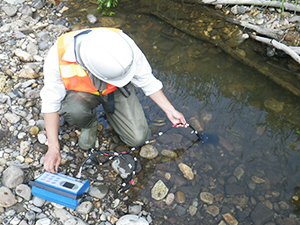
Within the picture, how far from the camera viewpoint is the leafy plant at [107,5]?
5.79 metres

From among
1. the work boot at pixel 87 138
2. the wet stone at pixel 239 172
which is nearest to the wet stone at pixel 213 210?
the wet stone at pixel 239 172

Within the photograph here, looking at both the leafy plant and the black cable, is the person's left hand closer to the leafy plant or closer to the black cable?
the black cable

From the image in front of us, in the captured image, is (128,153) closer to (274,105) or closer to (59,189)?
(59,189)

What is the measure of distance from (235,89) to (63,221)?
3.26 metres

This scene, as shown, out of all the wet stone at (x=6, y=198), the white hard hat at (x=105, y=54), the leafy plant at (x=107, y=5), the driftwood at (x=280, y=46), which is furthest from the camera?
the leafy plant at (x=107, y=5)

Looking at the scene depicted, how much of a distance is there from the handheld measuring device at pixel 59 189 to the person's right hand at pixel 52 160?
0.10m

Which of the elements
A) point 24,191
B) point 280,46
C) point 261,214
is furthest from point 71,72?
point 280,46

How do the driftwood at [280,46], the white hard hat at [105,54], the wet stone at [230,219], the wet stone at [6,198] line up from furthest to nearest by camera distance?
the driftwood at [280,46], the wet stone at [230,219], the wet stone at [6,198], the white hard hat at [105,54]

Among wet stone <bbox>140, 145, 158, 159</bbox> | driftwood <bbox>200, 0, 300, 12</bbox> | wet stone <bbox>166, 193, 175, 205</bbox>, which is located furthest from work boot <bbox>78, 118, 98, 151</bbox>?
driftwood <bbox>200, 0, 300, 12</bbox>

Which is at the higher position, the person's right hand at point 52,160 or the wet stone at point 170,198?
the person's right hand at point 52,160

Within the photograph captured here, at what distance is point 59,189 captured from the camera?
8.98 feet

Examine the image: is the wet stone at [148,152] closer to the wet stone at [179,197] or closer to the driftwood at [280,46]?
the wet stone at [179,197]

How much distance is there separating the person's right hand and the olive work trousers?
1.68ft

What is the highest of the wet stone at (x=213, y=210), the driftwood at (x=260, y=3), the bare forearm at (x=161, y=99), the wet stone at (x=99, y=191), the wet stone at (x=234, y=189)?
the driftwood at (x=260, y=3)
